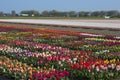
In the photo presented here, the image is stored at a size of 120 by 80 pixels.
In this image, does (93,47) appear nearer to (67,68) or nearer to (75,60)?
(75,60)

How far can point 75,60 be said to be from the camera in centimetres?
1066

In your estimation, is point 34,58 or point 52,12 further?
point 52,12

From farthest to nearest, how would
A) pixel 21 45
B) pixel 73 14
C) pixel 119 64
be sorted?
1. pixel 73 14
2. pixel 21 45
3. pixel 119 64

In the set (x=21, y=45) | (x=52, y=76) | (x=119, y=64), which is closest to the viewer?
(x=52, y=76)

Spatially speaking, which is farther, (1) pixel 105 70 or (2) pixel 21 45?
(2) pixel 21 45

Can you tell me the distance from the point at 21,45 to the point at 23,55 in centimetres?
379

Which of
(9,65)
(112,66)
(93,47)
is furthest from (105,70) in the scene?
(93,47)

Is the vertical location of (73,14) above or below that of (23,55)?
below

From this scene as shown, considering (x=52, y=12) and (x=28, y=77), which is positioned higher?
(x=28, y=77)

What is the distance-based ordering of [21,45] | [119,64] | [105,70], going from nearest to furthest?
[105,70]
[119,64]
[21,45]

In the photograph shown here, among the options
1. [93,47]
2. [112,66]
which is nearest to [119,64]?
[112,66]

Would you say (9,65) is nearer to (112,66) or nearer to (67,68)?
(67,68)

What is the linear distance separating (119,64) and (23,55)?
3973 millimetres

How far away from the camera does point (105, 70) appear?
29.6 ft
